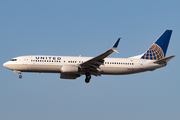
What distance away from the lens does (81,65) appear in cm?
4300

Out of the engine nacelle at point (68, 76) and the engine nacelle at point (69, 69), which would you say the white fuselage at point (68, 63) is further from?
the engine nacelle at point (68, 76)

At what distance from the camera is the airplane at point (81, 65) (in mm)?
43062

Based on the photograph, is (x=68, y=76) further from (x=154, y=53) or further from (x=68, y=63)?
(x=154, y=53)

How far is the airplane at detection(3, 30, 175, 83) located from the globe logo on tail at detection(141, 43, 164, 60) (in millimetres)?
Result: 948

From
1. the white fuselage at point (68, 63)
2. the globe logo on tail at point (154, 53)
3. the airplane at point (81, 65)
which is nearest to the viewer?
the airplane at point (81, 65)

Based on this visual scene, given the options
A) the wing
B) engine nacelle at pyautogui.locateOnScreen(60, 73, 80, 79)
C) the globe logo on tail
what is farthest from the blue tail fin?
engine nacelle at pyautogui.locateOnScreen(60, 73, 80, 79)

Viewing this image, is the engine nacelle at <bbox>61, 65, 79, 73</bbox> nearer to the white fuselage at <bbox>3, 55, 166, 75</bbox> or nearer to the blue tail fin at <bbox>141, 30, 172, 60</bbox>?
the white fuselage at <bbox>3, 55, 166, 75</bbox>

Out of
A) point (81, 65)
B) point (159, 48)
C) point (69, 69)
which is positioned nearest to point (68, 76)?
point (69, 69)

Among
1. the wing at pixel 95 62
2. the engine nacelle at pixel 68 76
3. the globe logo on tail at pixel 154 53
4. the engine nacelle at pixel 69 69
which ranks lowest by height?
the engine nacelle at pixel 68 76

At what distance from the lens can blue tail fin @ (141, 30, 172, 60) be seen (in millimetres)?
48000

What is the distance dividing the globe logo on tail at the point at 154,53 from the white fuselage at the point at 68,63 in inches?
77.1

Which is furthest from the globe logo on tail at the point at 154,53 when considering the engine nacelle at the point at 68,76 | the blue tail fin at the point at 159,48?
the engine nacelle at the point at 68,76

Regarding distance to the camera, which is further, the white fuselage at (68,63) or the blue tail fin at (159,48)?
the blue tail fin at (159,48)

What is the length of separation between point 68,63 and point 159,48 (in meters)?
15.6
